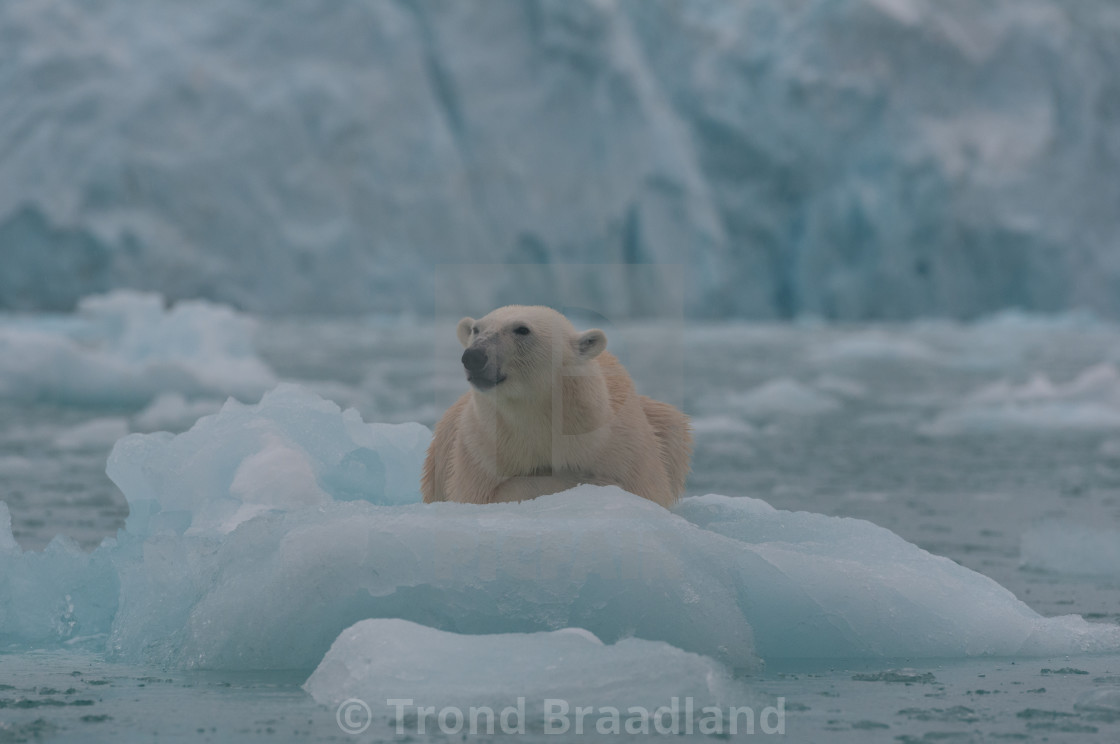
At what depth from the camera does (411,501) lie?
12.8 feet

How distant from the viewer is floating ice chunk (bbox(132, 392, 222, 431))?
24.3 ft

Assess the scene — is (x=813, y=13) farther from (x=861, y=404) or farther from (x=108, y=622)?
(x=108, y=622)

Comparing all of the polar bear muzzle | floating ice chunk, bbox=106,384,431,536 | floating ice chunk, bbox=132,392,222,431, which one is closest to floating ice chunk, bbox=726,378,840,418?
floating ice chunk, bbox=132,392,222,431

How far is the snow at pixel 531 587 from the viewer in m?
2.53

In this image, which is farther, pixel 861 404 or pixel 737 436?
pixel 861 404

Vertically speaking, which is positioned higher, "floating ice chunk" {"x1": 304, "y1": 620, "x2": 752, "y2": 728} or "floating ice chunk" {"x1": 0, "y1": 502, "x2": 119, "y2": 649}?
"floating ice chunk" {"x1": 0, "y1": 502, "x2": 119, "y2": 649}

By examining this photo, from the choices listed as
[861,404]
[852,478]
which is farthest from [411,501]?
[861,404]

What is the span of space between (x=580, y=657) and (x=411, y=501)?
171cm

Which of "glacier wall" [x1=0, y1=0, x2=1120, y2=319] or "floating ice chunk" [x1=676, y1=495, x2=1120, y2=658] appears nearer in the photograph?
"floating ice chunk" [x1=676, y1=495, x2=1120, y2=658]

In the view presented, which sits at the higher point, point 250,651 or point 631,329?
point 631,329

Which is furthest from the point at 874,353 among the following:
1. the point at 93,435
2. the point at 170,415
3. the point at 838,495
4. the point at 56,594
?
the point at 56,594

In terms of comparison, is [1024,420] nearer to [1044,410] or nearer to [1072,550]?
[1044,410]

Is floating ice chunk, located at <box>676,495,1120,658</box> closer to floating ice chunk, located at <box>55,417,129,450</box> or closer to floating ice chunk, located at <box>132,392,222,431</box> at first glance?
floating ice chunk, located at <box>55,417,129,450</box>

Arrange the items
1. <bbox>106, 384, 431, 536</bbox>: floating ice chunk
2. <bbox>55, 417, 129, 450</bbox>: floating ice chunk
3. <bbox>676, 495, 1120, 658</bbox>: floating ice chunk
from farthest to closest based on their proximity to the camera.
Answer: <bbox>55, 417, 129, 450</bbox>: floating ice chunk
<bbox>106, 384, 431, 536</bbox>: floating ice chunk
<bbox>676, 495, 1120, 658</bbox>: floating ice chunk
